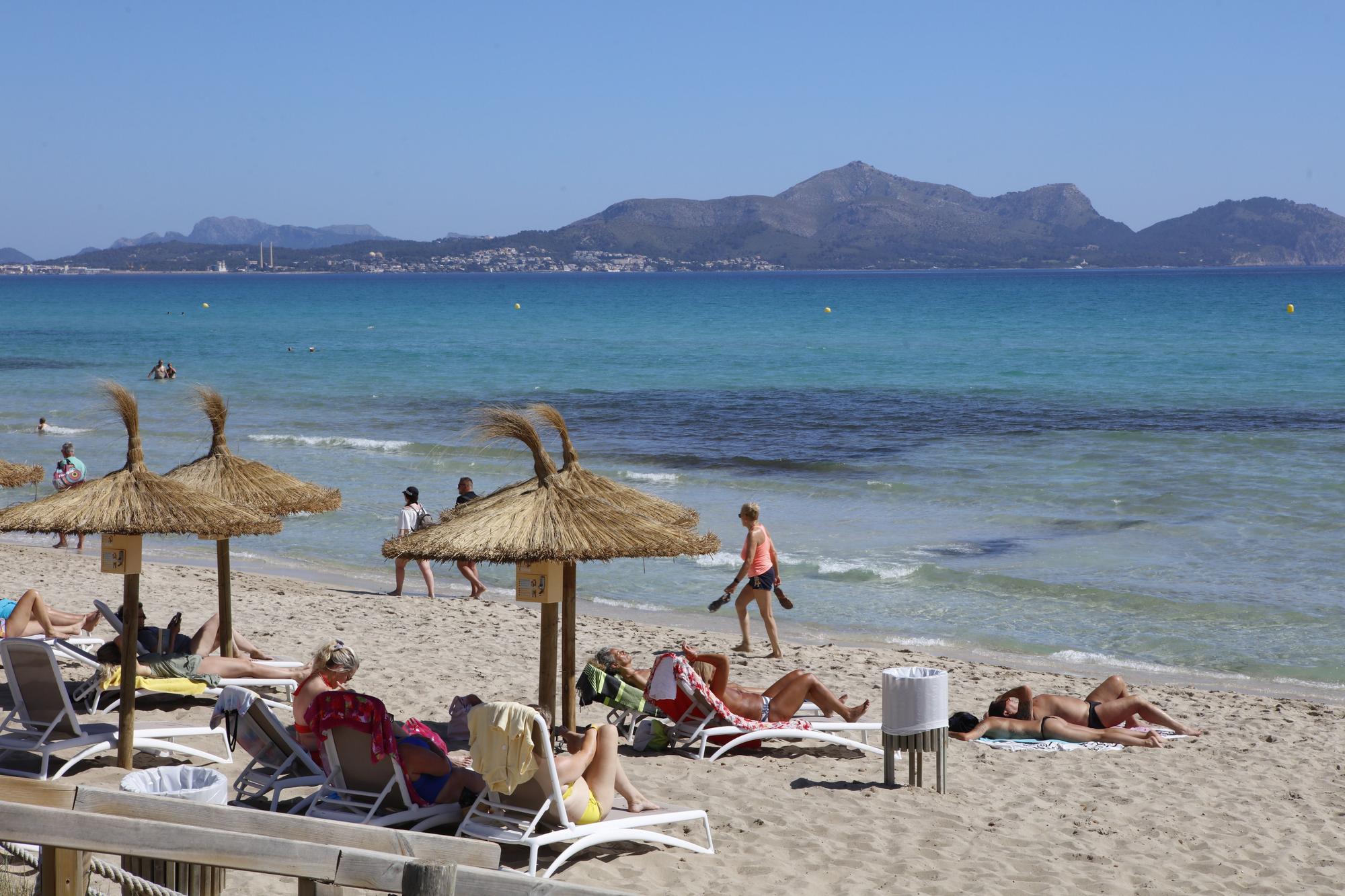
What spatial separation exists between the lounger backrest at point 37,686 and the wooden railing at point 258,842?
342cm

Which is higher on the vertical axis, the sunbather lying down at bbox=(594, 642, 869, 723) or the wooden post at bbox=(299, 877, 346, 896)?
the wooden post at bbox=(299, 877, 346, 896)

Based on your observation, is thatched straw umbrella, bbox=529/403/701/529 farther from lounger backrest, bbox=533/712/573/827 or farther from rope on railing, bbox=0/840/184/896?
rope on railing, bbox=0/840/184/896

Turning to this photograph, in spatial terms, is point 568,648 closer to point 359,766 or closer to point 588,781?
point 588,781

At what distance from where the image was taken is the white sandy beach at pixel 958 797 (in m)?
6.11

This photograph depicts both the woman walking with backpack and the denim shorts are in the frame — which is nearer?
the denim shorts

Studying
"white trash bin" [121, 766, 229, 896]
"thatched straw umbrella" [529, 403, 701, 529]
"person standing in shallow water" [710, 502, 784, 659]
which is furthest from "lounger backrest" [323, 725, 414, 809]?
"person standing in shallow water" [710, 502, 784, 659]

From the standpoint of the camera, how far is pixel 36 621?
9.59 m

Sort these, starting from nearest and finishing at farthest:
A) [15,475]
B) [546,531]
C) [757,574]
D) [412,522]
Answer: [546,531]
[15,475]
[757,574]
[412,522]

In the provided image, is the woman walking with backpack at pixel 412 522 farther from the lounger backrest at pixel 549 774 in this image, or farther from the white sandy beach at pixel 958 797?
the lounger backrest at pixel 549 774

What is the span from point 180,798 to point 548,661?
2.85 m

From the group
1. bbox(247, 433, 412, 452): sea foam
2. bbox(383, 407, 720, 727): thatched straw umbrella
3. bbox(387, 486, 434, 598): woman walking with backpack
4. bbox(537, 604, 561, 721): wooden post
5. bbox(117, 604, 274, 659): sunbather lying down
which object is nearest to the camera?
bbox(383, 407, 720, 727): thatched straw umbrella

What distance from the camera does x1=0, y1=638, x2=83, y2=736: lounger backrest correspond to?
6680 mm

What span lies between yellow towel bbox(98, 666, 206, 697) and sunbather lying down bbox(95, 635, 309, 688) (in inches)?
1.5

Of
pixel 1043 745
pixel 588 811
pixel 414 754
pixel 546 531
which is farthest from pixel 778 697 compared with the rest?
pixel 414 754
